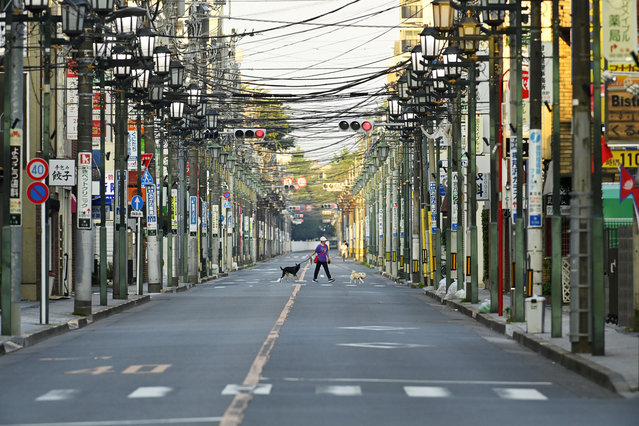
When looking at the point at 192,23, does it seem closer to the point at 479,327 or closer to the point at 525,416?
the point at 479,327

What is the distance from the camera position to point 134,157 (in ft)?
178

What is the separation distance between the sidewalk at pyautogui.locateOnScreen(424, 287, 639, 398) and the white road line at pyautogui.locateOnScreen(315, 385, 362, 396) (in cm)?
311

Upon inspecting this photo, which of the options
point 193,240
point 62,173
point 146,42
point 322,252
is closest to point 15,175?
point 62,173

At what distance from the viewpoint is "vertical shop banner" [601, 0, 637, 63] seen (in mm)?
19938

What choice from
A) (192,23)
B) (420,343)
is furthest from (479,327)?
(192,23)

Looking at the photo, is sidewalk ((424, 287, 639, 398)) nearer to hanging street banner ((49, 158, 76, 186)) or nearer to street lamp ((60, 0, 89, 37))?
hanging street banner ((49, 158, 76, 186))

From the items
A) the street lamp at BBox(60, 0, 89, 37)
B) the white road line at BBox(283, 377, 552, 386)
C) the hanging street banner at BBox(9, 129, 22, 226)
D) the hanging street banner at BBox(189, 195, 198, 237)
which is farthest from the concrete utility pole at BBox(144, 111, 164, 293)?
the white road line at BBox(283, 377, 552, 386)

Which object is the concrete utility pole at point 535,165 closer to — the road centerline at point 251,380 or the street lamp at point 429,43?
the road centerline at point 251,380

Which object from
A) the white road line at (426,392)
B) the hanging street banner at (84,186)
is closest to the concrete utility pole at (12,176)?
the hanging street banner at (84,186)

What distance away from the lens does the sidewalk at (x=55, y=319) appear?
25547 mm

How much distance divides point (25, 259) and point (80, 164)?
10571 millimetres

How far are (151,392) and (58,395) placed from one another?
3.49 feet

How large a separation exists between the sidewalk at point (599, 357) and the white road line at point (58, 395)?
6430 mm

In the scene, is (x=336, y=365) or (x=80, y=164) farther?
(x=80, y=164)
